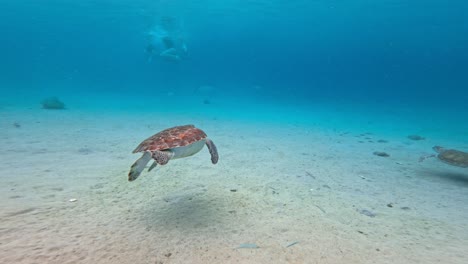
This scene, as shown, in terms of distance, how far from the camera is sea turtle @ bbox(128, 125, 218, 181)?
3.69m

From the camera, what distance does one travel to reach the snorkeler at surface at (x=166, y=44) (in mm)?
42188

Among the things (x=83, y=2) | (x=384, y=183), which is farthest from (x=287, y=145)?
(x=83, y=2)

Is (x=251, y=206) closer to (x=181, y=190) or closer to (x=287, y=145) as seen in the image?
(x=181, y=190)

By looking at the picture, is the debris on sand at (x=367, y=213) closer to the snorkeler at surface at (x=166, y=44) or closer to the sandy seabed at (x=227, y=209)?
the sandy seabed at (x=227, y=209)

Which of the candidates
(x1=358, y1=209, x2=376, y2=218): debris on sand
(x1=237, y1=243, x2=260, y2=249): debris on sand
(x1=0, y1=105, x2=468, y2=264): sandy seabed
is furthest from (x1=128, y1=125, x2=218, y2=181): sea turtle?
(x1=358, y1=209, x2=376, y2=218): debris on sand

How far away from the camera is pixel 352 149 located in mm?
11828

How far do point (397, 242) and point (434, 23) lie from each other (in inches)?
2499

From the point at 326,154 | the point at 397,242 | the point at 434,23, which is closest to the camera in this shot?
the point at 397,242

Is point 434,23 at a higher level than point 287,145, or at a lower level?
higher

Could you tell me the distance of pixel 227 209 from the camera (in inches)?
201

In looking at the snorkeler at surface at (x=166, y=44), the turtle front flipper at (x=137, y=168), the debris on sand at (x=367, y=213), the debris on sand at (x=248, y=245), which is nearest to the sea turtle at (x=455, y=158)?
the debris on sand at (x=367, y=213)

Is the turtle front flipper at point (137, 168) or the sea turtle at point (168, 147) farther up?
the sea turtle at point (168, 147)

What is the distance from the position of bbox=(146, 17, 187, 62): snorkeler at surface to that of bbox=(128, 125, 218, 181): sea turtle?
40.3m

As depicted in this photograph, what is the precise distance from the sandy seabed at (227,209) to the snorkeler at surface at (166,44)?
1394 inches
